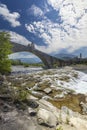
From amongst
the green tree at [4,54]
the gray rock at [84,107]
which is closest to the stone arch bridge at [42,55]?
the green tree at [4,54]

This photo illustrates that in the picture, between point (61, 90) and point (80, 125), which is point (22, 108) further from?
point (61, 90)

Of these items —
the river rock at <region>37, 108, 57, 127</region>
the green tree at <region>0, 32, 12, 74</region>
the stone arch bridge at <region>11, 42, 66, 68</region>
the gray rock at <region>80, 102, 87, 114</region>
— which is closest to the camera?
the river rock at <region>37, 108, 57, 127</region>

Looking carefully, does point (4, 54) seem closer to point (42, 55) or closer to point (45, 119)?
point (45, 119)

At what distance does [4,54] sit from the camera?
40281 millimetres

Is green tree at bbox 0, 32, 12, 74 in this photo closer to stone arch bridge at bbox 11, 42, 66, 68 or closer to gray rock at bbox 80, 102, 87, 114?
gray rock at bbox 80, 102, 87, 114

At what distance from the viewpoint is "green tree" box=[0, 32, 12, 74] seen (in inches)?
1511

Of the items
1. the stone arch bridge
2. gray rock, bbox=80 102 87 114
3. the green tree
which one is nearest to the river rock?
gray rock, bbox=80 102 87 114

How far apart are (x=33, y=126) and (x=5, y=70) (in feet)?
96.2

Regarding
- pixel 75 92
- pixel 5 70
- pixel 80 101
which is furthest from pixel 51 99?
pixel 5 70

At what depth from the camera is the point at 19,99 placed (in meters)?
12.5

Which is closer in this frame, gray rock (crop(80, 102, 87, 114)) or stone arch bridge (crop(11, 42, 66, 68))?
gray rock (crop(80, 102, 87, 114))

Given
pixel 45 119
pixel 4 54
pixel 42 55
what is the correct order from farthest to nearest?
pixel 42 55, pixel 4 54, pixel 45 119

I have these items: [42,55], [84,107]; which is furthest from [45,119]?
[42,55]

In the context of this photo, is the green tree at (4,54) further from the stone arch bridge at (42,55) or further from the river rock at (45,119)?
the stone arch bridge at (42,55)
